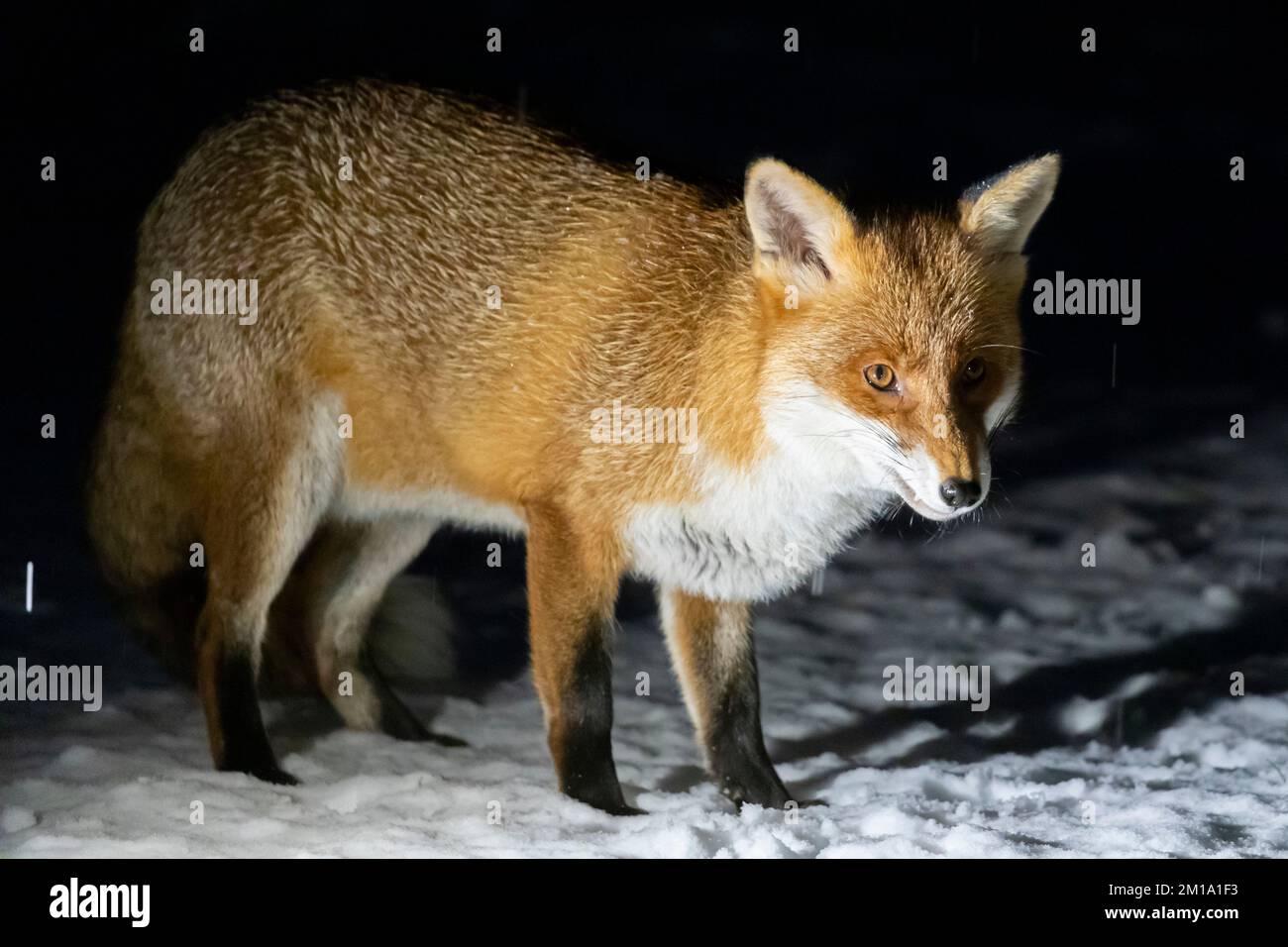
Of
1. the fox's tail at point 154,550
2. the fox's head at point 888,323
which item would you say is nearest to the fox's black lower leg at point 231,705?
the fox's tail at point 154,550

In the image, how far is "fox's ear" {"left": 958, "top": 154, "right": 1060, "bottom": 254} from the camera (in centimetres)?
362

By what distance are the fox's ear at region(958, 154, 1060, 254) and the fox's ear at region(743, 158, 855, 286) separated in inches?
14.3

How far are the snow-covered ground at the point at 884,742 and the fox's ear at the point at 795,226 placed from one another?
1.48m

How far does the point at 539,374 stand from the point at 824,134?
552 centimetres

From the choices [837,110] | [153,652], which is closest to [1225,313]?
[837,110]

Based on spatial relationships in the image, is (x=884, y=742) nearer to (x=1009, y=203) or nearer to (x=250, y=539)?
(x=1009, y=203)

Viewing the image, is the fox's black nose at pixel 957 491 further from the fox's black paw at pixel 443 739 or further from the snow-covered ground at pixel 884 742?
the fox's black paw at pixel 443 739

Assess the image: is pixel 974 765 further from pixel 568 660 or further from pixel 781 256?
pixel 781 256

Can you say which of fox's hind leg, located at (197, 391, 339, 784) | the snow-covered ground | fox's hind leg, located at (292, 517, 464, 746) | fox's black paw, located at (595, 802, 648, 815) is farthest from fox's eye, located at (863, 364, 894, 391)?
fox's hind leg, located at (292, 517, 464, 746)

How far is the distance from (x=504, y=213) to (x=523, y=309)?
1.00 ft

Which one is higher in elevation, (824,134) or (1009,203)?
(824,134)

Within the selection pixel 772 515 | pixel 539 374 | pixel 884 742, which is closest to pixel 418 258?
pixel 539 374

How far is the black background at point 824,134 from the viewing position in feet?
21.7

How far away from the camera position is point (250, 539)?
13.7 ft
